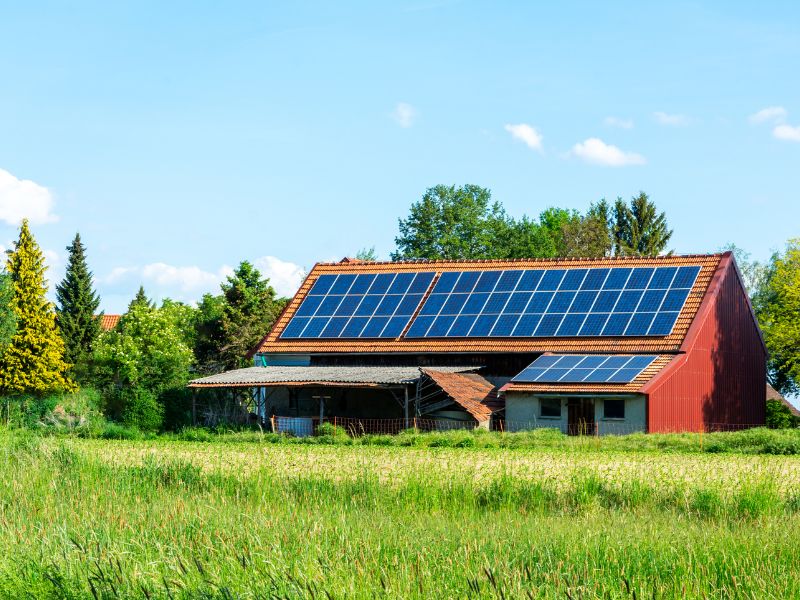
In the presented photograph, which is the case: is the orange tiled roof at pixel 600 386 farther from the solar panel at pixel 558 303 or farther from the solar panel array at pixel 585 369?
the solar panel at pixel 558 303

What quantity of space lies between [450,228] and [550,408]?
152 ft

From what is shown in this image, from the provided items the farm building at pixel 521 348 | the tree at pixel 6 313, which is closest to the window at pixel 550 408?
the farm building at pixel 521 348

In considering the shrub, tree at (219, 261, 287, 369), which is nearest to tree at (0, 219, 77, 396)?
tree at (219, 261, 287, 369)

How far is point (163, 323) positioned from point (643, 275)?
28822 mm

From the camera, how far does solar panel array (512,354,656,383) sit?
37500 millimetres

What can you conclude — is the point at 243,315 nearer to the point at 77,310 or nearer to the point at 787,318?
the point at 77,310

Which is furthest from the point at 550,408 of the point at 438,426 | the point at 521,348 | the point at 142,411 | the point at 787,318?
the point at 787,318

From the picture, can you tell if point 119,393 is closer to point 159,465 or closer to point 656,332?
point 656,332

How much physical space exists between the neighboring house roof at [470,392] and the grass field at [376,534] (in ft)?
54.3

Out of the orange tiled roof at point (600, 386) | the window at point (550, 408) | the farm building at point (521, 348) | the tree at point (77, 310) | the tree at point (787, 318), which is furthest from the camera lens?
the tree at point (77, 310)

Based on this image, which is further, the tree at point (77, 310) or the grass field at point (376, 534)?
the tree at point (77, 310)

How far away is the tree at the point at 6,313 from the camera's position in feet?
194

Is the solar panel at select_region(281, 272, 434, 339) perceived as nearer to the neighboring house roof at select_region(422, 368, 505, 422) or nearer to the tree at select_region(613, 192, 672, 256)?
the neighboring house roof at select_region(422, 368, 505, 422)

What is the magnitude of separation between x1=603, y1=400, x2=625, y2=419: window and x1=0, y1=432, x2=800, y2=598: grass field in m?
16.0
